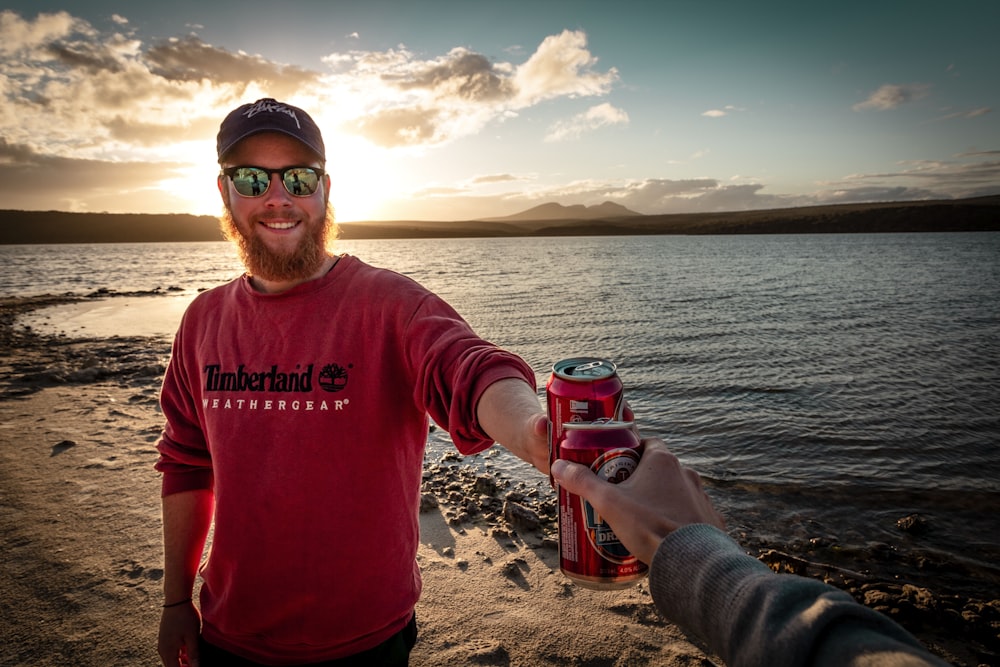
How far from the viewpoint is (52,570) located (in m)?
Answer: 4.51

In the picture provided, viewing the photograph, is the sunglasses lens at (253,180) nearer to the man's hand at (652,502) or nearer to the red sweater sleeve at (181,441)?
the red sweater sleeve at (181,441)

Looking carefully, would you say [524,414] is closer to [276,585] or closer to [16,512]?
[276,585]

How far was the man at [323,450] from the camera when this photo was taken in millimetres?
2105

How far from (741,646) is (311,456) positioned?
65.1 inches

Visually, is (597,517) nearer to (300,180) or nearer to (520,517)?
(300,180)

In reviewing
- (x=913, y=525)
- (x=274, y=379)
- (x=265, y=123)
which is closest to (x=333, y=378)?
(x=274, y=379)

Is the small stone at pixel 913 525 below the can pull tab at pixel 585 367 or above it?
below

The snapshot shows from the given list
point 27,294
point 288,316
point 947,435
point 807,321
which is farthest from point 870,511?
point 27,294

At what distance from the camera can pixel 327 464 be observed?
83.4 inches

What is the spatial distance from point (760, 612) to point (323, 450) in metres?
1.64

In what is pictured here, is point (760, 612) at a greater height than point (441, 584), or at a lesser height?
greater

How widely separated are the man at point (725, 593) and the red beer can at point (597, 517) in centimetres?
12

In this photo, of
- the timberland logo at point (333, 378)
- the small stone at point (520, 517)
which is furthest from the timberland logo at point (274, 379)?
the small stone at point (520, 517)

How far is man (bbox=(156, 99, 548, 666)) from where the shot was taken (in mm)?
2105
